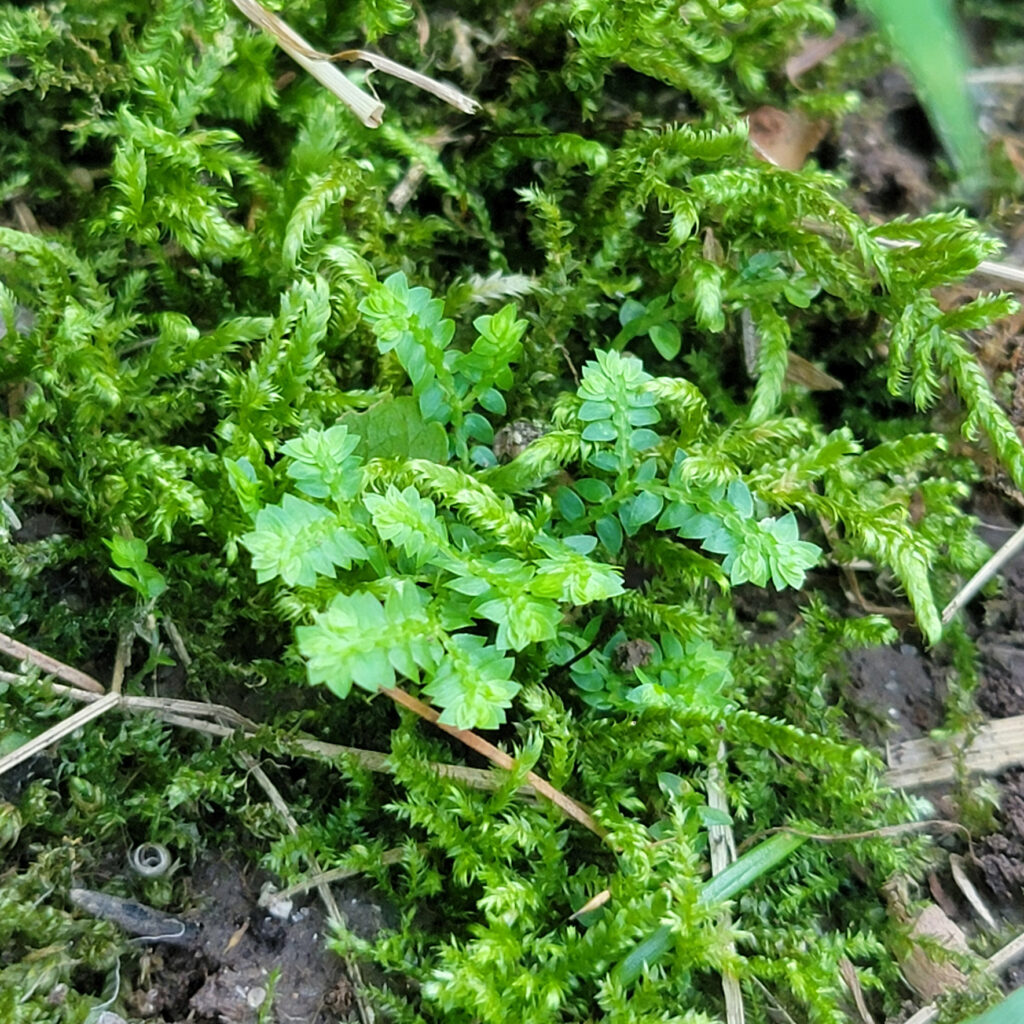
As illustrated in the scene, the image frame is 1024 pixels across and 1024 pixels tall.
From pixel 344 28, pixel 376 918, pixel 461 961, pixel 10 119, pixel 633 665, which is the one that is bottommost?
pixel 376 918

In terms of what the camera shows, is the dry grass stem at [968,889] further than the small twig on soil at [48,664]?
Yes

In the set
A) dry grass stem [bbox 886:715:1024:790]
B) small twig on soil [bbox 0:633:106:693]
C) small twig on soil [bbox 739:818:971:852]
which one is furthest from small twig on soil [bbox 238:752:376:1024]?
dry grass stem [bbox 886:715:1024:790]

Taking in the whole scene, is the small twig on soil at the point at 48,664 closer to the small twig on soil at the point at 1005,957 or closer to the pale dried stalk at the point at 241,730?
the pale dried stalk at the point at 241,730

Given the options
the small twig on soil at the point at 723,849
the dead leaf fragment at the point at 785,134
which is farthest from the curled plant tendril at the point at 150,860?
the dead leaf fragment at the point at 785,134

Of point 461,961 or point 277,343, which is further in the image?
point 277,343

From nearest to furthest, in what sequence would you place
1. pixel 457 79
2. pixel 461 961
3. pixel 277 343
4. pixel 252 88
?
pixel 461 961
pixel 277 343
pixel 252 88
pixel 457 79

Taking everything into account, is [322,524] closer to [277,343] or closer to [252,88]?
[277,343]

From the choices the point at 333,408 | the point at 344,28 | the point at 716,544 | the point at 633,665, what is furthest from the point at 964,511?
the point at 344,28
